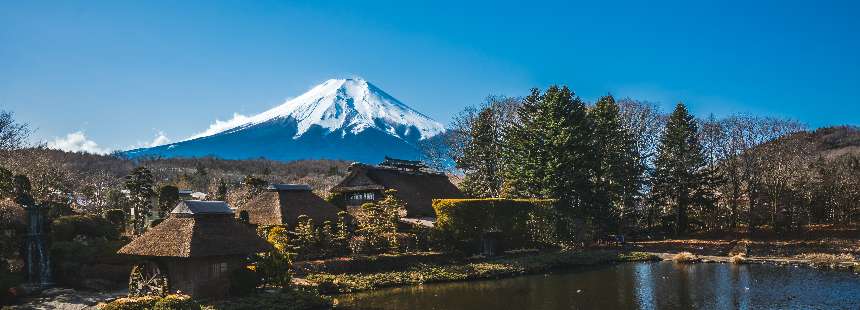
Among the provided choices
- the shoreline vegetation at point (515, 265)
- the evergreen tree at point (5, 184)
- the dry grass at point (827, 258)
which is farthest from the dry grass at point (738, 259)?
the evergreen tree at point (5, 184)

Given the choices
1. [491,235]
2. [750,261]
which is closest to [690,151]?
[750,261]

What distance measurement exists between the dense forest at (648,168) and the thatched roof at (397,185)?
625 cm

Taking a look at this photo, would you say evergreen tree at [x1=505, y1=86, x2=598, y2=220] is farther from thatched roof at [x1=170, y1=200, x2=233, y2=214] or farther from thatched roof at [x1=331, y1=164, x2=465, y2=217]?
thatched roof at [x1=170, y1=200, x2=233, y2=214]

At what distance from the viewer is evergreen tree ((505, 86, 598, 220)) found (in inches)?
1577

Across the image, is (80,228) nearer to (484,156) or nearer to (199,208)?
(199,208)

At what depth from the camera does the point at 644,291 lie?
2300 centimetres

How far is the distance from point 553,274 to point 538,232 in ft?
25.6

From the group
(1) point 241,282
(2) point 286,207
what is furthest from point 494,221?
(1) point 241,282

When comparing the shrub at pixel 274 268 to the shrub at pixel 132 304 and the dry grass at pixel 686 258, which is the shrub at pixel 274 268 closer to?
the shrub at pixel 132 304

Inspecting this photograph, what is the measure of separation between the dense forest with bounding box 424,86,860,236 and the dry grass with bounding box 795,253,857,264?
9232mm

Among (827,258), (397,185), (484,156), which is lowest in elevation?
(827,258)

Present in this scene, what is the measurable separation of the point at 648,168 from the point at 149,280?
36.9 metres

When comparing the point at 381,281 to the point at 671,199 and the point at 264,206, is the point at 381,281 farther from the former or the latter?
the point at 671,199

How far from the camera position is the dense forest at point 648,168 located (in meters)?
41.3
